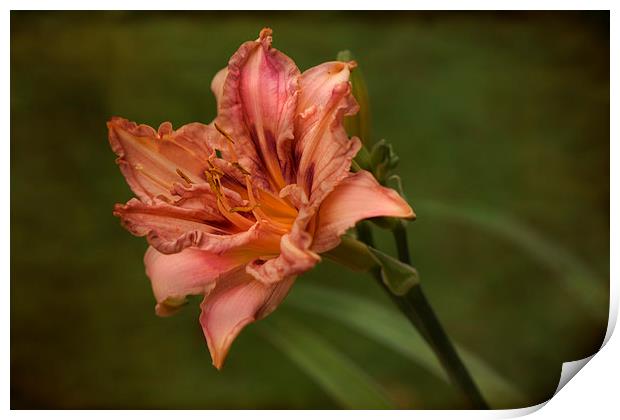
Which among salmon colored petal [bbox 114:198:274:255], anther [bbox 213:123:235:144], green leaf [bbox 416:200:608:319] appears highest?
anther [bbox 213:123:235:144]

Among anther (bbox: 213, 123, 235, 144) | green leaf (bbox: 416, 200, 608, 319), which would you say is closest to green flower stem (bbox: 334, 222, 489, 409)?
anther (bbox: 213, 123, 235, 144)

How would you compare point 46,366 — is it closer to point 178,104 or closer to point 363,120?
point 178,104

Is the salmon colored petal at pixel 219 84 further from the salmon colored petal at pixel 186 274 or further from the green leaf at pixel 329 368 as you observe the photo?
the green leaf at pixel 329 368

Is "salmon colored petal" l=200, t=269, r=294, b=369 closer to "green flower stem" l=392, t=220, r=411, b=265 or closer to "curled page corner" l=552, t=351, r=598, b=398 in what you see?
"green flower stem" l=392, t=220, r=411, b=265

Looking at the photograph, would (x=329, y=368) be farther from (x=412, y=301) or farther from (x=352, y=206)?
(x=352, y=206)

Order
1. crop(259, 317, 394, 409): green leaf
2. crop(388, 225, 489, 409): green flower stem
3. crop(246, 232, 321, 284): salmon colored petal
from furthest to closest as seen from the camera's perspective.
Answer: crop(259, 317, 394, 409): green leaf, crop(388, 225, 489, 409): green flower stem, crop(246, 232, 321, 284): salmon colored petal
